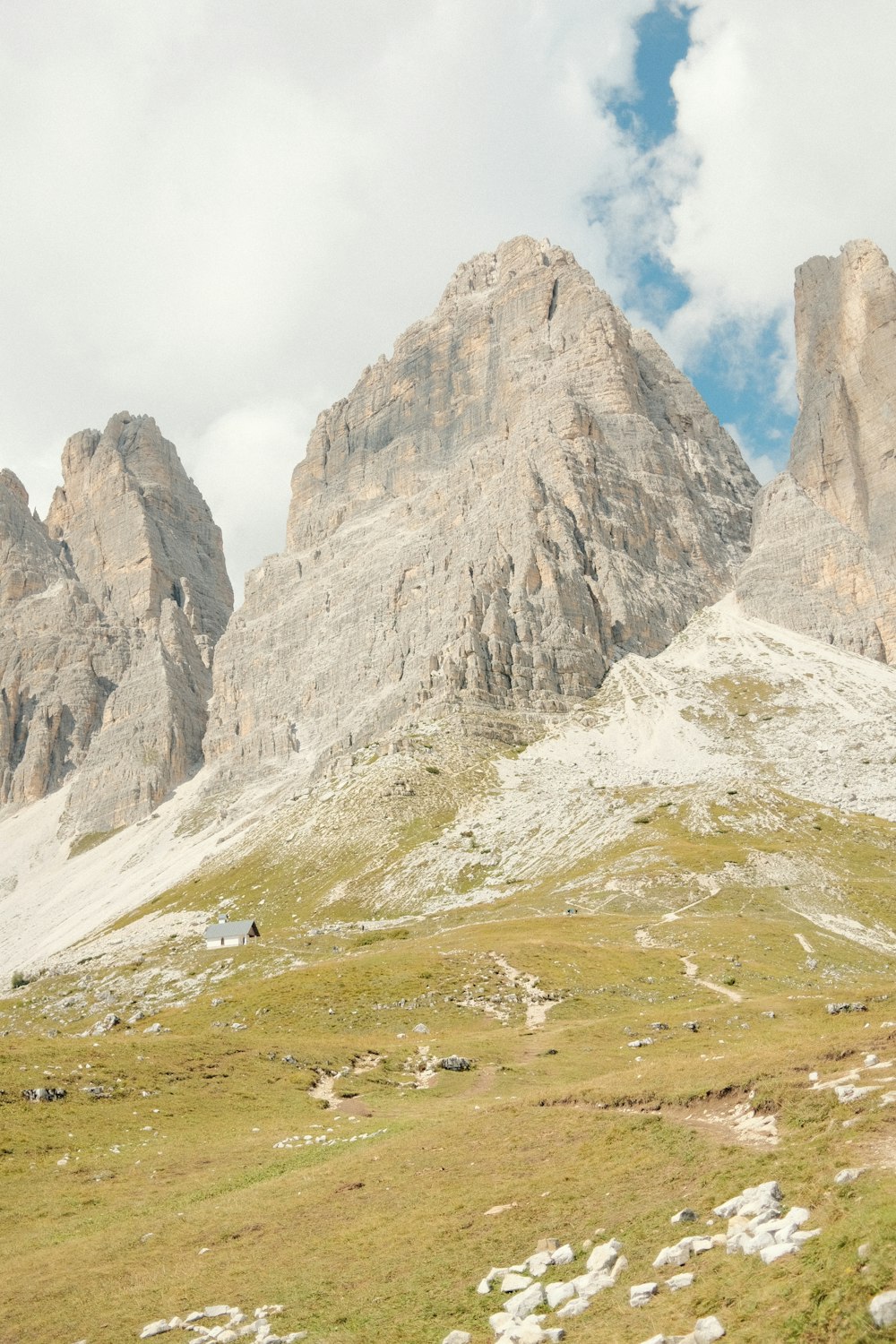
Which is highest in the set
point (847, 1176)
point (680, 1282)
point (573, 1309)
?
point (847, 1176)

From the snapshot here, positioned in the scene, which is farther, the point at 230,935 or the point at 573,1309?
the point at 230,935

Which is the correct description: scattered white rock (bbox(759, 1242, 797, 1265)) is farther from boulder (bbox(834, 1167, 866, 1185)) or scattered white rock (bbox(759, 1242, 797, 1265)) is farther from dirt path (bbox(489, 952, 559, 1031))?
dirt path (bbox(489, 952, 559, 1031))

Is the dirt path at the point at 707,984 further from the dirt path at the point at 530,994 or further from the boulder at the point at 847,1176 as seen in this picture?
the boulder at the point at 847,1176

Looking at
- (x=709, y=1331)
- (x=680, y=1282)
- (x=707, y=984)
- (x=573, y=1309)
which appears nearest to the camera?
(x=709, y=1331)

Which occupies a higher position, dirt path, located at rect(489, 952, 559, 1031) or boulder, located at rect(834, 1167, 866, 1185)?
boulder, located at rect(834, 1167, 866, 1185)

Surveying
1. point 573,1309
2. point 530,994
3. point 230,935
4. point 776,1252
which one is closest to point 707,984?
point 530,994

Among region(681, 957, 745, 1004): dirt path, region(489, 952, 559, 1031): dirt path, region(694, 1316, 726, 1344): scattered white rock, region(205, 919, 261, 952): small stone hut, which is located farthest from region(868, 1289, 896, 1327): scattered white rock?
region(205, 919, 261, 952): small stone hut

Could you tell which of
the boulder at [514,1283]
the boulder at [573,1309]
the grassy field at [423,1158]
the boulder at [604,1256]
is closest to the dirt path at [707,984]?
the grassy field at [423,1158]

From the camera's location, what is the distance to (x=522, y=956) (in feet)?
234

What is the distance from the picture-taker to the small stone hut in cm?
10794

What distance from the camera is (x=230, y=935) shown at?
10919cm

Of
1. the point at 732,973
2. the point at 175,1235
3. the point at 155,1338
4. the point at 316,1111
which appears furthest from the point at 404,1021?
the point at 155,1338

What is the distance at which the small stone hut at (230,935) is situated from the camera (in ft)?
354

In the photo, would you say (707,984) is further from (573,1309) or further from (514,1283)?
(573,1309)
